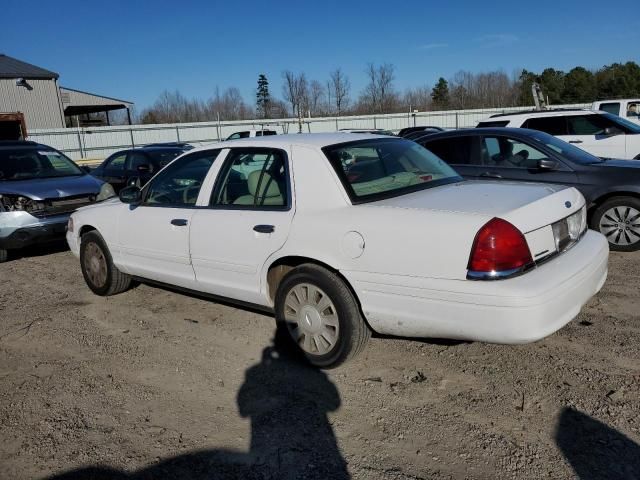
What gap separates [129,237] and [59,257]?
3.58 meters

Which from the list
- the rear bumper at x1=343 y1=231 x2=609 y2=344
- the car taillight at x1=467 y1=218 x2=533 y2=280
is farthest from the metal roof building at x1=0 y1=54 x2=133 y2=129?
the car taillight at x1=467 y1=218 x2=533 y2=280

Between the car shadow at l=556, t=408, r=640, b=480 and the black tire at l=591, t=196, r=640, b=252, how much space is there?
412 cm

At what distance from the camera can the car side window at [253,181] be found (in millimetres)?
3957

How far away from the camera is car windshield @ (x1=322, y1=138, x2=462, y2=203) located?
373 centimetres

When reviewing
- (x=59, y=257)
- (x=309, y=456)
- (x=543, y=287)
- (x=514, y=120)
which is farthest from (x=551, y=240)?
(x=514, y=120)

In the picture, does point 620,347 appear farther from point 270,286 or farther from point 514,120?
point 514,120

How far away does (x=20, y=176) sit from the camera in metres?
8.32

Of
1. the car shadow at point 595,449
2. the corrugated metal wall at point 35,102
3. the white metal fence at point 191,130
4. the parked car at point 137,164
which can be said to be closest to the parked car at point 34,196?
the parked car at point 137,164

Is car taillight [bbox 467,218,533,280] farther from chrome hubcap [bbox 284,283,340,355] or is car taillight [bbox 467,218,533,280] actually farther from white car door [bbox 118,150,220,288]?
white car door [bbox 118,150,220,288]

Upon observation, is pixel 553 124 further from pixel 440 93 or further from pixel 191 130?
pixel 440 93

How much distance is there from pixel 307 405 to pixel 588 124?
955 cm

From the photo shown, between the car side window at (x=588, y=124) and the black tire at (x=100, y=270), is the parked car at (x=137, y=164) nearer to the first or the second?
the black tire at (x=100, y=270)

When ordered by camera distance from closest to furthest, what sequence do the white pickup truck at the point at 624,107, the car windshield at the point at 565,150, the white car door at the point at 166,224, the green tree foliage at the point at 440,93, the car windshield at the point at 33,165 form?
the white car door at the point at 166,224, the car windshield at the point at 565,150, the car windshield at the point at 33,165, the white pickup truck at the point at 624,107, the green tree foliage at the point at 440,93

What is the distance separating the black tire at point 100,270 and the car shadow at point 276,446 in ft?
8.08
